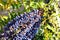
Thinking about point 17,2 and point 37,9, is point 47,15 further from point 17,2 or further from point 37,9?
point 17,2

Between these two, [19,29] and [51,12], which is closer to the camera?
[19,29]

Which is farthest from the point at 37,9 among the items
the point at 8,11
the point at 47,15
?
the point at 8,11

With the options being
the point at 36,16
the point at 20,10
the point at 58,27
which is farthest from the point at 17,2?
the point at 58,27

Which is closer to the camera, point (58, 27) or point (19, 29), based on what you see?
point (19, 29)

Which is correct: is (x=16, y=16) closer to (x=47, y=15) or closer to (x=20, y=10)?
(x=20, y=10)

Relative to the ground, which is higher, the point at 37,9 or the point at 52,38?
the point at 37,9

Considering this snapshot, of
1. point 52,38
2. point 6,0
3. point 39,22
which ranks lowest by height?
point 52,38
